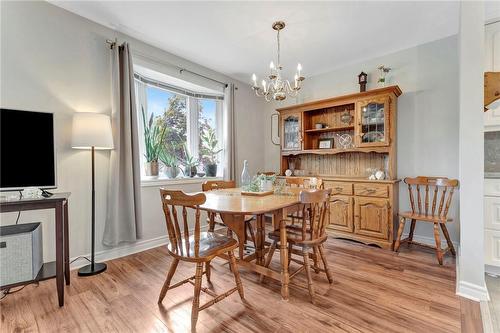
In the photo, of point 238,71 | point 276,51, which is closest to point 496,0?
point 276,51

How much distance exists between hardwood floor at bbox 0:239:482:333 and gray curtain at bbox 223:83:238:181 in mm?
1806

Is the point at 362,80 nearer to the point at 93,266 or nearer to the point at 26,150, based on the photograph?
the point at 26,150

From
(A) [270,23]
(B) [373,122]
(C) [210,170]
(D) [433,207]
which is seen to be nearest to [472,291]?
(D) [433,207]

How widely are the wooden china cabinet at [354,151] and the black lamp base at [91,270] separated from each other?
2.68 m

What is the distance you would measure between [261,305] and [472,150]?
198 cm

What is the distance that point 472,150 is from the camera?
1818 millimetres

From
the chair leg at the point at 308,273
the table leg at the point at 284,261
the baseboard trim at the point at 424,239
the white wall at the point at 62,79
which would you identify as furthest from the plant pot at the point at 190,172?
the baseboard trim at the point at 424,239

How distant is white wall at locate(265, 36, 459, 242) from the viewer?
110 inches

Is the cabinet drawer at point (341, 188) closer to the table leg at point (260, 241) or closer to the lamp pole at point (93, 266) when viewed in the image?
the table leg at point (260, 241)

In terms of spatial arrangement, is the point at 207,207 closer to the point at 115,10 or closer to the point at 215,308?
the point at 215,308

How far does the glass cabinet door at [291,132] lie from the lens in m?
3.83

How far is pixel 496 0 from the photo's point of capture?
2221 mm

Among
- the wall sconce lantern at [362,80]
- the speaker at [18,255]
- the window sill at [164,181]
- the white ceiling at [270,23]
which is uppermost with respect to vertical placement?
the white ceiling at [270,23]

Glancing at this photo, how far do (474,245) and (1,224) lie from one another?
12.5ft
